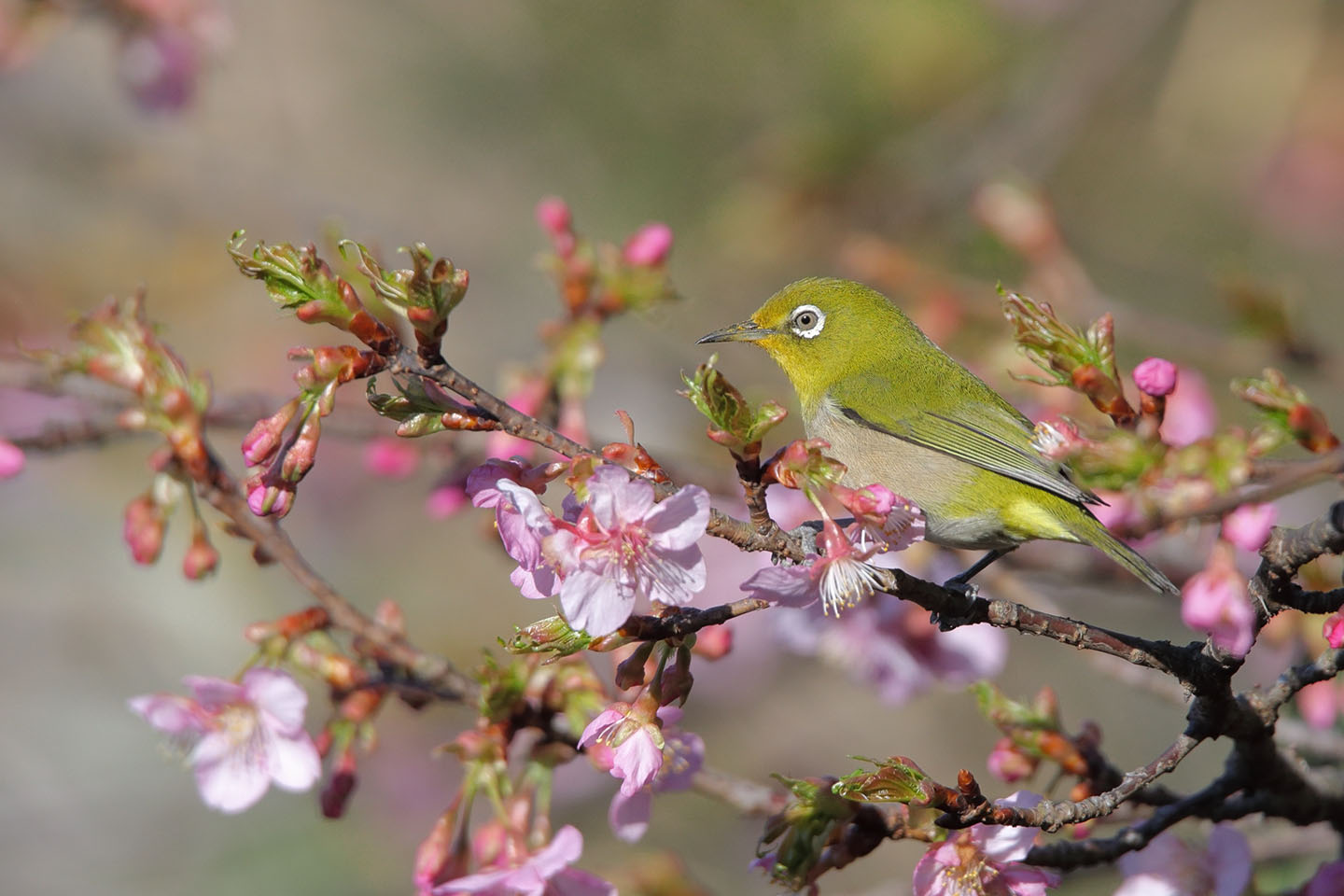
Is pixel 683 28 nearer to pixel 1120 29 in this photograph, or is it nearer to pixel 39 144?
pixel 1120 29

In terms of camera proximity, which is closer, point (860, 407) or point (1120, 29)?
point (860, 407)

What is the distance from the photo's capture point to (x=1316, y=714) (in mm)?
3104

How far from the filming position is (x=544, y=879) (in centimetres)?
225

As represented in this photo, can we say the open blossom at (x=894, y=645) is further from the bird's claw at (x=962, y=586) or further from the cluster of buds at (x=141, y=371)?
the cluster of buds at (x=141, y=371)

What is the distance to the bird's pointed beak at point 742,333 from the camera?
3559 millimetres

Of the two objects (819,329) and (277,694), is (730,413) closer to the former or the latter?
(277,694)

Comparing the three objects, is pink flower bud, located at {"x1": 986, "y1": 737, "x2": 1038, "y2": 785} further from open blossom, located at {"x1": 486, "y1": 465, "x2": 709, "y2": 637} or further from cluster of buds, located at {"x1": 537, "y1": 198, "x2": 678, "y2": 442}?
cluster of buds, located at {"x1": 537, "y1": 198, "x2": 678, "y2": 442}

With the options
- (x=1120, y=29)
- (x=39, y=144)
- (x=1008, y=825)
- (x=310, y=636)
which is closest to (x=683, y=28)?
(x=1120, y=29)

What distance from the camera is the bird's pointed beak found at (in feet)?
11.7

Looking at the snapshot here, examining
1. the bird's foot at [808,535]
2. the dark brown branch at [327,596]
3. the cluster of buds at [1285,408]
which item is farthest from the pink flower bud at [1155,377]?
the dark brown branch at [327,596]

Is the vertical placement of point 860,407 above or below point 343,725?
above

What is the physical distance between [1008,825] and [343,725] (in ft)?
4.83

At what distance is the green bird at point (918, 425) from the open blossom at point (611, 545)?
111cm

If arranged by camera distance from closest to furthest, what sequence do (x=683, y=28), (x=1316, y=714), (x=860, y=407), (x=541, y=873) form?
1. (x=541, y=873)
2. (x=1316, y=714)
3. (x=860, y=407)
4. (x=683, y=28)
